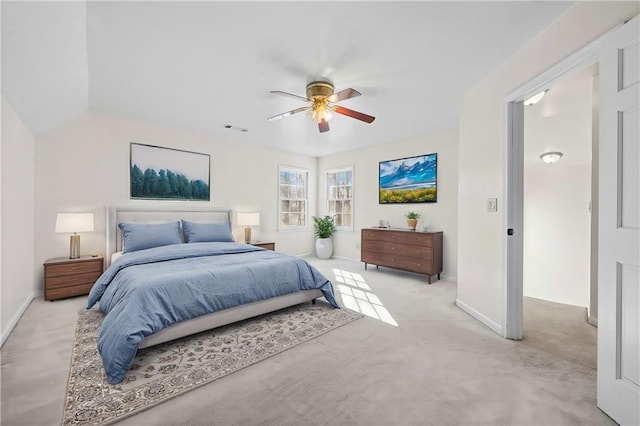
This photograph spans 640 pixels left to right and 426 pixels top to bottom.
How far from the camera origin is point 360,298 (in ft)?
12.0

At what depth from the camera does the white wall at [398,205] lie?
15.5 feet

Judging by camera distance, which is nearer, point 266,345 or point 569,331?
→ point 266,345

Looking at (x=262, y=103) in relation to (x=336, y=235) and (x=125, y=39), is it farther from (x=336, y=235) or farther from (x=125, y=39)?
(x=336, y=235)

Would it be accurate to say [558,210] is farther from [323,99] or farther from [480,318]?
[323,99]

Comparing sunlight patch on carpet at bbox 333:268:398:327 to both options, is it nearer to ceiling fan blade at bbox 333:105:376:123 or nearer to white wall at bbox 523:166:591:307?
ceiling fan blade at bbox 333:105:376:123

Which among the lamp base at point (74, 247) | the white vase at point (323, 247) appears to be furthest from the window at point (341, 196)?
the lamp base at point (74, 247)

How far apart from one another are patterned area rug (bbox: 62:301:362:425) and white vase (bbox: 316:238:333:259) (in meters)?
3.35

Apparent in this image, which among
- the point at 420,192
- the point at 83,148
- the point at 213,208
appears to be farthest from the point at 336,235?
the point at 83,148

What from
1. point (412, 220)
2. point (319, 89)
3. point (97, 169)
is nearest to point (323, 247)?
point (412, 220)

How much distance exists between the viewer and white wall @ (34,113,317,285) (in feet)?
12.0

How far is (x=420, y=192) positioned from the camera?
514cm

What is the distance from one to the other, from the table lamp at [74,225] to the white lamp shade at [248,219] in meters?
2.14

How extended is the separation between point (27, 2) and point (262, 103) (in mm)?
2160

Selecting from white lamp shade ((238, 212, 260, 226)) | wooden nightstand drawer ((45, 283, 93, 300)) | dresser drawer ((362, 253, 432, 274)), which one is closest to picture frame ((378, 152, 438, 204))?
dresser drawer ((362, 253, 432, 274))
